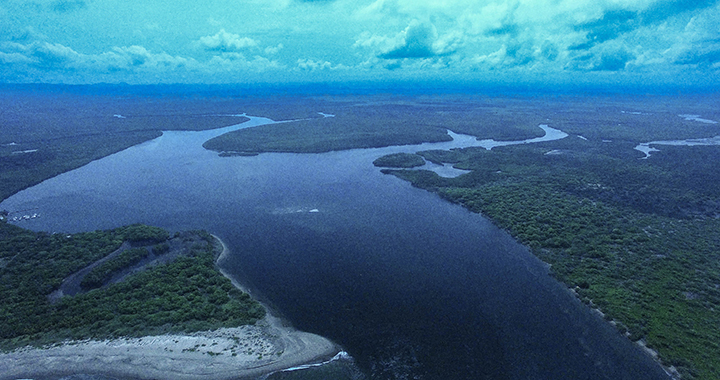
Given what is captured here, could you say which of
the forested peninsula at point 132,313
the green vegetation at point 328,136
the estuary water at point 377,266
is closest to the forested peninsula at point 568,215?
the forested peninsula at point 132,313

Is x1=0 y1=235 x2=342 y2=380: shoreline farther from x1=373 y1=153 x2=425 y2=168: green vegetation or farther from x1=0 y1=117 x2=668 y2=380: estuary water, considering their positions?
x1=373 y1=153 x2=425 y2=168: green vegetation

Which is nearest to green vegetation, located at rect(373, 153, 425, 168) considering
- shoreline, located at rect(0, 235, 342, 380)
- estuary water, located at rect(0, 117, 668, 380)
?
estuary water, located at rect(0, 117, 668, 380)

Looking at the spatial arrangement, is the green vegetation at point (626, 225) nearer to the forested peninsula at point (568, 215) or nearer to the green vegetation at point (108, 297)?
the forested peninsula at point (568, 215)

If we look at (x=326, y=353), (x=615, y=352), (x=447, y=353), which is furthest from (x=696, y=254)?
(x=326, y=353)

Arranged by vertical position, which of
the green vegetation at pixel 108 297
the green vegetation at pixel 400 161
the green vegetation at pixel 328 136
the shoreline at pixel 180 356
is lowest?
the shoreline at pixel 180 356

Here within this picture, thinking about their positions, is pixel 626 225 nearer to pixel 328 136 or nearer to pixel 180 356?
pixel 180 356
